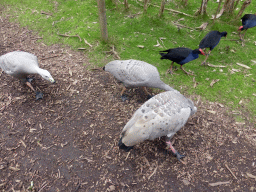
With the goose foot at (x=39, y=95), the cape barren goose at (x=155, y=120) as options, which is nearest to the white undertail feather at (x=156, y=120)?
the cape barren goose at (x=155, y=120)

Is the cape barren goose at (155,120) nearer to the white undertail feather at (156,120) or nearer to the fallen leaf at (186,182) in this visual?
the white undertail feather at (156,120)

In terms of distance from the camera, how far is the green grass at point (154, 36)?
4.33m

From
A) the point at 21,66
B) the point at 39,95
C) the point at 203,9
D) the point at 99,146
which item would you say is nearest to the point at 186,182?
the point at 99,146

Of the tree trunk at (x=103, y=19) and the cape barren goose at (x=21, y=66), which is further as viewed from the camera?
the tree trunk at (x=103, y=19)

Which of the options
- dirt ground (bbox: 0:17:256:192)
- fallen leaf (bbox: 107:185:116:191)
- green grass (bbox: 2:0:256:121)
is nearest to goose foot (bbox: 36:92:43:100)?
dirt ground (bbox: 0:17:256:192)

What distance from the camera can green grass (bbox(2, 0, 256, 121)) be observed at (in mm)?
4328

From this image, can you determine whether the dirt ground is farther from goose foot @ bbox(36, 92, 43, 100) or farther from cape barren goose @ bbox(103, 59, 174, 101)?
cape barren goose @ bbox(103, 59, 174, 101)

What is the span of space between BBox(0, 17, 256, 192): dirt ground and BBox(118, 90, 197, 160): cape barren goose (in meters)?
0.63

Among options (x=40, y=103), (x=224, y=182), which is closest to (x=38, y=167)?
(x=40, y=103)

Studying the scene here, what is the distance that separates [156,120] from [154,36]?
3.76 m

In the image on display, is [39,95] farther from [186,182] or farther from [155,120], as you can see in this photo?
[186,182]

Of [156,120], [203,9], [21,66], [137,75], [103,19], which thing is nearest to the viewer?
[156,120]

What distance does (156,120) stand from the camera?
2.75 metres

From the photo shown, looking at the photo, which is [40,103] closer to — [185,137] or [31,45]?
[31,45]
